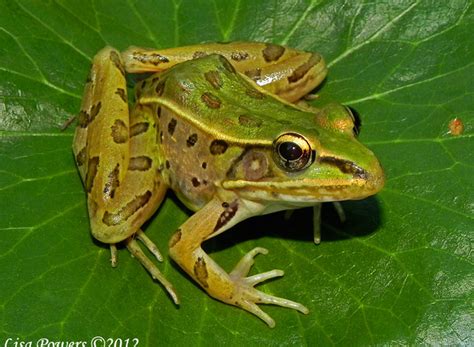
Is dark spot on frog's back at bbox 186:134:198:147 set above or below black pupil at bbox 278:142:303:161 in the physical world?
below

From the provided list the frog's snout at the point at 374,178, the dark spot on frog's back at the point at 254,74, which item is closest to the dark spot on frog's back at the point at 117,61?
the dark spot on frog's back at the point at 254,74

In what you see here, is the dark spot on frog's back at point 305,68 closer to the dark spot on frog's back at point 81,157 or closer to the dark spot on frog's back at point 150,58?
the dark spot on frog's back at point 150,58

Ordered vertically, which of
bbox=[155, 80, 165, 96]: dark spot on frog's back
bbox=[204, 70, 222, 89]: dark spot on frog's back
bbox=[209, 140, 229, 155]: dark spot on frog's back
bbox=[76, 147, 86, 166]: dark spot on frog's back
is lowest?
bbox=[76, 147, 86, 166]: dark spot on frog's back

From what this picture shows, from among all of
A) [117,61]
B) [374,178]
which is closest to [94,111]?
[117,61]

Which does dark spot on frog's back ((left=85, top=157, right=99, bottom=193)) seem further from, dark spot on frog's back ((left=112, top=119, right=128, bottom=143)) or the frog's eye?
the frog's eye

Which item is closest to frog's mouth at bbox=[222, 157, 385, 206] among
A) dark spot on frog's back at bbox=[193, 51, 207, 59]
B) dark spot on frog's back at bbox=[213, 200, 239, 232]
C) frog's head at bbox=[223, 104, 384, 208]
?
frog's head at bbox=[223, 104, 384, 208]

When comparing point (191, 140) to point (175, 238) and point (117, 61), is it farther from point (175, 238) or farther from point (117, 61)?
point (117, 61)

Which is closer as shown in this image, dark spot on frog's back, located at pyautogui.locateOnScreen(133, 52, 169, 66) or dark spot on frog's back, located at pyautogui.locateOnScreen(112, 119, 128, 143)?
dark spot on frog's back, located at pyautogui.locateOnScreen(112, 119, 128, 143)
